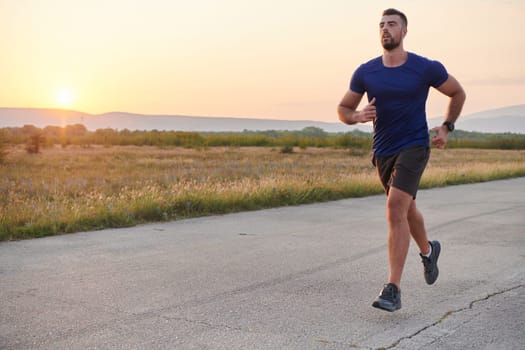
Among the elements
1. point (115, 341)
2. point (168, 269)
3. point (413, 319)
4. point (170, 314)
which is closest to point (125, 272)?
point (168, 269)

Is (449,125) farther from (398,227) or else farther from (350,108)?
(398,227)

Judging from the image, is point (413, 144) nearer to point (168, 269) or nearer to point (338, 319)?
point (338, 319)

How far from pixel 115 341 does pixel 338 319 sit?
160 centimetres

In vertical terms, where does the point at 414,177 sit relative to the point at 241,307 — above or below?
above

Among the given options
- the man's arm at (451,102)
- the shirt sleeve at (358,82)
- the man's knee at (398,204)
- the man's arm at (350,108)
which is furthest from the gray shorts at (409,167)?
the shirt sleeve at (358,82)

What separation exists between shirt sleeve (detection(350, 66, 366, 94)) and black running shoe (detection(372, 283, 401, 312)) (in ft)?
5.14

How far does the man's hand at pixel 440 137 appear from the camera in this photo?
5.70 m

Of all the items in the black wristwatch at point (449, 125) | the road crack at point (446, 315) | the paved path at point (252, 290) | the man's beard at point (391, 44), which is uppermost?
the man's beard at point (391, 44)

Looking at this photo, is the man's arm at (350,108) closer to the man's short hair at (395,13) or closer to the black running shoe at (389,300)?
the man's short hair at (395,13)

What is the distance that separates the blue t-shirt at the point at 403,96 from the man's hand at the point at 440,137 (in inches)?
3.5

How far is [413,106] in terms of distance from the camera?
567 centimetres

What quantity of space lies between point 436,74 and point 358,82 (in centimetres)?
62

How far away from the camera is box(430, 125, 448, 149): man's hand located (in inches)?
224

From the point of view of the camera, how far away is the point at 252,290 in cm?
630
